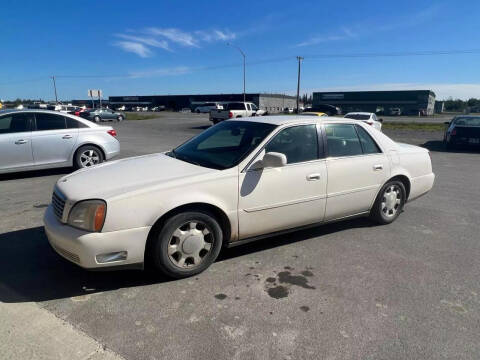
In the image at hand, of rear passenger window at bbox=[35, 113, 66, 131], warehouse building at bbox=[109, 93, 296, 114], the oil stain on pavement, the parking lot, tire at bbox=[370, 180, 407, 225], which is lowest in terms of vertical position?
the oil stain on pavement

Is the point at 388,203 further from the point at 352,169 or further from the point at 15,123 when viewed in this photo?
the point at 15,123

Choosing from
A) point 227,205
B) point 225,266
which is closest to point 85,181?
point 227,205

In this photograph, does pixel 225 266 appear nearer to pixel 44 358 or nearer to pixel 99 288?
pixel 99 288

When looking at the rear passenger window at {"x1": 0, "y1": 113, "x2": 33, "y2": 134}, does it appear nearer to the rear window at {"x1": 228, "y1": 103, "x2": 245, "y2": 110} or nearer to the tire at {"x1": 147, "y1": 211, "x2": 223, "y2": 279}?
the tire at {"x1": 147, "y1": 211, "x2": 223, "y2": 279}

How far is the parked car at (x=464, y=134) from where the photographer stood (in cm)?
1312

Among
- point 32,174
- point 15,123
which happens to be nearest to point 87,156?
point 32,174

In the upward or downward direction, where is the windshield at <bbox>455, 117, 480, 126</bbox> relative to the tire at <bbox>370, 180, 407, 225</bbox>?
upward

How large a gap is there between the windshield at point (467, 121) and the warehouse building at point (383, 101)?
60.9m

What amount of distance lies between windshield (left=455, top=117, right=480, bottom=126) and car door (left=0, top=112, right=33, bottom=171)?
15.0 metres

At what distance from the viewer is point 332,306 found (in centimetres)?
279

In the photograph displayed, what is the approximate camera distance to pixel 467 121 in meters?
14.0

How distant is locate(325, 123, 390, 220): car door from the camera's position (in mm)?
3977

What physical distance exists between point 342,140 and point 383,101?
85124 mm

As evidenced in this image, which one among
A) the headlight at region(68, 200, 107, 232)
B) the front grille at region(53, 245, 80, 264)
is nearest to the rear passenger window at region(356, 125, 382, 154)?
the headlight at region(68, 200, 107, 232)
